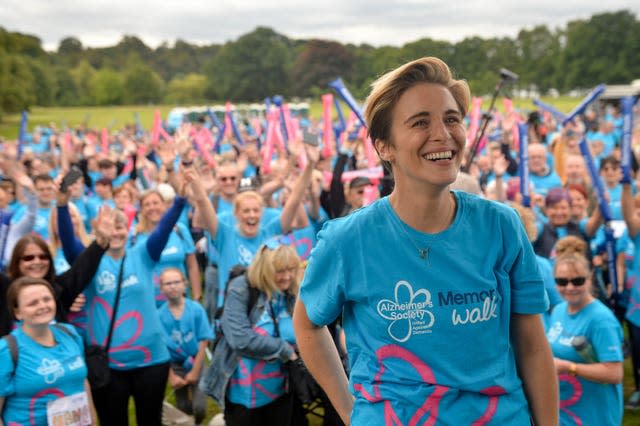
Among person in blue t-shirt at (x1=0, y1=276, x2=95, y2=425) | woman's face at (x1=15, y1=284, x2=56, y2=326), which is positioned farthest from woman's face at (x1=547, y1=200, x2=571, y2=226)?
woman's face at (x1=15, y1=284, x2=56, y2=326)

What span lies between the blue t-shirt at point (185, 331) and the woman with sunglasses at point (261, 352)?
1.39 m

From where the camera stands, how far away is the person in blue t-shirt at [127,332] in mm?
5012

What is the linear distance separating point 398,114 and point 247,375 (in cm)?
281

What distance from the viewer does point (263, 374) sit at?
4500 mm

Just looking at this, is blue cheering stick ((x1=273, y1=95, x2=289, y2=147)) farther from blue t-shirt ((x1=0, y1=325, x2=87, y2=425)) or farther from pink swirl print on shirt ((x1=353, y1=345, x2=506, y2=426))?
pink swirl print on shirt ((x1=353, y1=345, x2=506, y2=426))

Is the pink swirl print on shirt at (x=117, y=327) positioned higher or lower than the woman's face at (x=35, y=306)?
lower

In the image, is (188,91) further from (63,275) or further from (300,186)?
(63,275)

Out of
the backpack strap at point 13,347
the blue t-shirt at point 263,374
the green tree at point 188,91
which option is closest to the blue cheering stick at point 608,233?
the blue t-shirt at point 263,374

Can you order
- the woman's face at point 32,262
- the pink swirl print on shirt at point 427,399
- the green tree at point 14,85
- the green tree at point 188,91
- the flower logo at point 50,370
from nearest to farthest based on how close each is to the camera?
the pink swirl print on shirt at point 427,399 → the flower logo at point 50,370 → the woman's face at point 32,262 → the green tree at point 14,85 → the green tree at point 188,91

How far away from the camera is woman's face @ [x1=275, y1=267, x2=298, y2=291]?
4441mm

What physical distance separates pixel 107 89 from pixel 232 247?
91.0m

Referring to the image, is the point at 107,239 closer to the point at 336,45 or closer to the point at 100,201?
the point at 100,201

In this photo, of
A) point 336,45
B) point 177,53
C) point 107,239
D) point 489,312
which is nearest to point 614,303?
point 107,239

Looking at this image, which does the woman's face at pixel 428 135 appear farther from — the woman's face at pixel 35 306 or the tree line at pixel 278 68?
the tree line at pixel 278 68
